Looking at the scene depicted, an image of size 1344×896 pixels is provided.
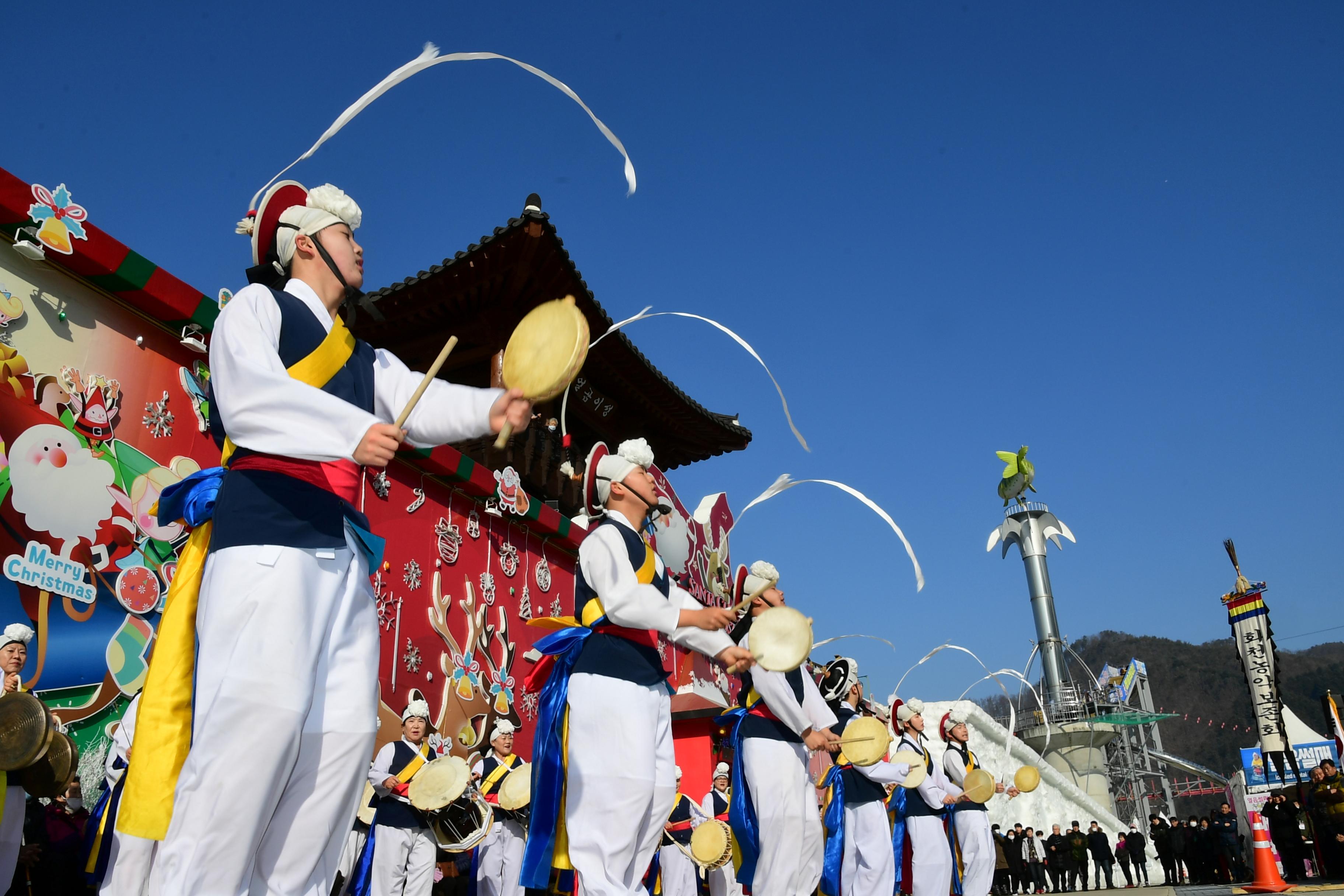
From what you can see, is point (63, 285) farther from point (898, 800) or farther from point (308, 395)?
point (898, 800)

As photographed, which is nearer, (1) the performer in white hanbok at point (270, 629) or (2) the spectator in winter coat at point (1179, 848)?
(1) the performer in white hanbok at point (270, 629)

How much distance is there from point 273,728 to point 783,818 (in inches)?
135

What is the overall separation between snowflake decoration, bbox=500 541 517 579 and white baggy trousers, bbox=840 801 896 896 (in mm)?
4982

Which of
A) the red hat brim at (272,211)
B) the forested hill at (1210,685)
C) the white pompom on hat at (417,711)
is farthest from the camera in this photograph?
the forested hill at (1210,685)

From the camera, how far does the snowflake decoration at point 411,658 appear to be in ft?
27.1

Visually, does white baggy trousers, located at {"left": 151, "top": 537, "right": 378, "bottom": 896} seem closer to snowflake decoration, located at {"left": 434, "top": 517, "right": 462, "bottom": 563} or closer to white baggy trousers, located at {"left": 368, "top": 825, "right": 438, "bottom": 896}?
white baggy trousers, located at {"left": 368, "top": 825, "right": 438, "bottom": 896}

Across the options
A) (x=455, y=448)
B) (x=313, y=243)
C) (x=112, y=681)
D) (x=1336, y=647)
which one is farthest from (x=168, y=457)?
(x=1336, y=647)

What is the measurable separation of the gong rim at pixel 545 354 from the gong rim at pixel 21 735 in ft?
9.64

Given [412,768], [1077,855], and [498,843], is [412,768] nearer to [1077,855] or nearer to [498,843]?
[498,843]

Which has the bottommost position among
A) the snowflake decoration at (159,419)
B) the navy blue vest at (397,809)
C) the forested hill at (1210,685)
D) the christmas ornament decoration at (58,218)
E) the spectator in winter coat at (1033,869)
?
the spectator in winter coat at (1033,869)

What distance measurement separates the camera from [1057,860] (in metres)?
17.8

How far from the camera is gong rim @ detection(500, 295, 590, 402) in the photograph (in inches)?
89.1

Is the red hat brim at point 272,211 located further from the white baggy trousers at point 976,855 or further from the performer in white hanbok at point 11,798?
the white baggy trousers at point 976,855

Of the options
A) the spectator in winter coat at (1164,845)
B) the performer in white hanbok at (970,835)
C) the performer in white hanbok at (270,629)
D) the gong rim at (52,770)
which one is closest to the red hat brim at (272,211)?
the performer in white hanbok at (270,629)
